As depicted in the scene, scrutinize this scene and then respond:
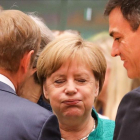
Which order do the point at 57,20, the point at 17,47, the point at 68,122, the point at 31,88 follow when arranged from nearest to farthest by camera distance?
the point at 17,47
the point at 68,122
the point at 31,88
the point at 57,20

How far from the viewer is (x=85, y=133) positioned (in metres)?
3.04

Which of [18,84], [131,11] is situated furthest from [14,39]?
[131,11]

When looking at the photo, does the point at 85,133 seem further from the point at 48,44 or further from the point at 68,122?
the point at 48,44

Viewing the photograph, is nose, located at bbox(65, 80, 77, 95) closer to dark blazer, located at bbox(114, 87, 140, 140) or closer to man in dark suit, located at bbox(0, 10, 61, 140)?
man in dark suit, located at bbox(0, 10, 61, 140)

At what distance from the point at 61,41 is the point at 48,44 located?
10 centimetres

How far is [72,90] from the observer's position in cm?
293

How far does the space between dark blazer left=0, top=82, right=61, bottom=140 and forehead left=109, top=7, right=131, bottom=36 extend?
2.12 feet

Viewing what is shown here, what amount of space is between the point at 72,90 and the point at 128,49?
1.81ft

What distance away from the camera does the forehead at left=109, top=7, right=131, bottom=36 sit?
258 cm

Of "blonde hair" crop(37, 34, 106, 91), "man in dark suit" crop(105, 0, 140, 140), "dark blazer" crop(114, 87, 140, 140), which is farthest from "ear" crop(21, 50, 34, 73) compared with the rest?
"dark blazer" crop(114, 87, 140, 140)

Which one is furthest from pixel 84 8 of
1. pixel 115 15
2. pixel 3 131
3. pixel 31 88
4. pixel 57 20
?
pixel 3 131

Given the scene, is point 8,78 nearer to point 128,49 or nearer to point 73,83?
point 73,83

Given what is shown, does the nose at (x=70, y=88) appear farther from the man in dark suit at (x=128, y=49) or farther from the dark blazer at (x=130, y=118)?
the dark blazer at (x=130, y=118)

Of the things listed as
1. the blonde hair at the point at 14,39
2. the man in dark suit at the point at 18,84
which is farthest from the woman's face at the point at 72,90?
the blonde hair at the point at 14,39
